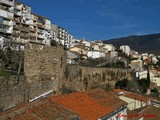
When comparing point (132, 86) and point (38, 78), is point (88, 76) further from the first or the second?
point (132, 86)

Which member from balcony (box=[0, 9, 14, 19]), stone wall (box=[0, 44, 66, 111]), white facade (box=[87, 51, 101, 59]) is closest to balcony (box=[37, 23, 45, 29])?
balcony (box=[0, 9, 14, 19])

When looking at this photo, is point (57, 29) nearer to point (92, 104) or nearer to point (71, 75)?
point (71, 75)

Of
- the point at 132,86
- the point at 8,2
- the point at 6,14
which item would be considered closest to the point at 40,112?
the point at 132,86

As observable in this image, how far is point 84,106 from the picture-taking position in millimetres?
16875

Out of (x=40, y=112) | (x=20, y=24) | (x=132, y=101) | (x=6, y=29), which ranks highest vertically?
(x=20, y=24)

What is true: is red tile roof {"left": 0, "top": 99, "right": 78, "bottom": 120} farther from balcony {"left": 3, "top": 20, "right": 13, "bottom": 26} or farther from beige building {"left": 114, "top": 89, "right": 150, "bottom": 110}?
balcony {"left": 3, "top": 20, "right": 13, "bottom": 26}

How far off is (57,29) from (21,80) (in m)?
72.8

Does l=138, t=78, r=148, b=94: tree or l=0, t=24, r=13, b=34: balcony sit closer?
l=0, t=24, r=13, b=34: balcony

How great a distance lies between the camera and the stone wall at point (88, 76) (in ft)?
87.4

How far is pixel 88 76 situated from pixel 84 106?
17531 millimetres

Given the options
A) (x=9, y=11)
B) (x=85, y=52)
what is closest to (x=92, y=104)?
(x=9, y=11)

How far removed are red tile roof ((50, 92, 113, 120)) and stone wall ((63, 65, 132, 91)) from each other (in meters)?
6.60

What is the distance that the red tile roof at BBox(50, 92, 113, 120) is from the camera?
15.6 metres

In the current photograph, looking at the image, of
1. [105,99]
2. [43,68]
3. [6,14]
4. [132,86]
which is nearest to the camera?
[105,99]
